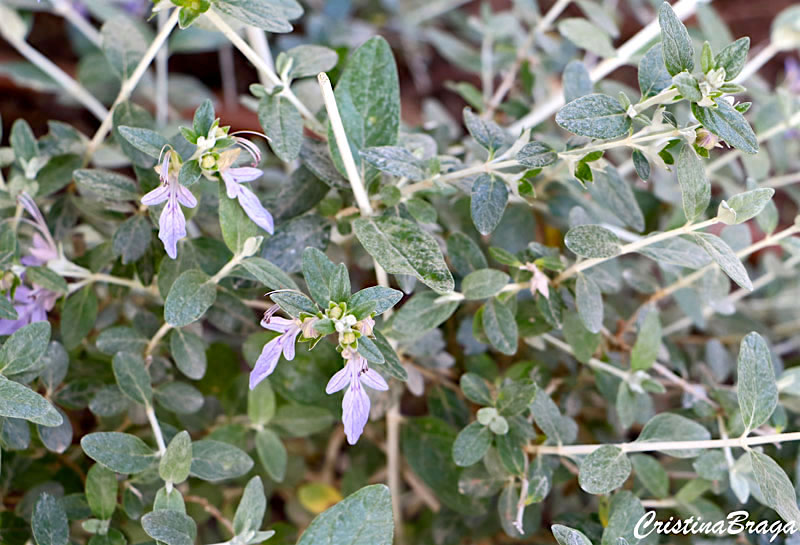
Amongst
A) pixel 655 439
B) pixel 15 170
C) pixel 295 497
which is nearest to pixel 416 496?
pixel 295 497

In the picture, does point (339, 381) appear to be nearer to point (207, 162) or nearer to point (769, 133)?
point (207, 162)

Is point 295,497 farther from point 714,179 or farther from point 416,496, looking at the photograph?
point 714,179

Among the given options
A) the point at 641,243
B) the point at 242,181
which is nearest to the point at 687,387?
the point at 641,243

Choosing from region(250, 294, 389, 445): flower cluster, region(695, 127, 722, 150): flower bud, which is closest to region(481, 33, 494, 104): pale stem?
region(695, 127, 722, 150): flower bud

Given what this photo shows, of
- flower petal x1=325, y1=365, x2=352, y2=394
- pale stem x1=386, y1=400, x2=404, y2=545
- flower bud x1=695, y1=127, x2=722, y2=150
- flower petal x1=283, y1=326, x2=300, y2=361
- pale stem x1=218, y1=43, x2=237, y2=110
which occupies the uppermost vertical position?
flower bud x1=695, y1=127, x2=722, y2=150

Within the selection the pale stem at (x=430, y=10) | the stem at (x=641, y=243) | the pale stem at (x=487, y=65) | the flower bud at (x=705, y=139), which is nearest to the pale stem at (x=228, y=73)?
the pale stem at (x=430, y=10)

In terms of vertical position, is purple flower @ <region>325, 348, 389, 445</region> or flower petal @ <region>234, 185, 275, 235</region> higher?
flower petal @ <region>234, 185, 275, 235</region>

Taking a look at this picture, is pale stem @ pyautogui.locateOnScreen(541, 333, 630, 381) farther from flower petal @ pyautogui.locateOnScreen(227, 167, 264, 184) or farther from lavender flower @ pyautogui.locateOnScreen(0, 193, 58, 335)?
lavender flower @ pyautogui.locateOnScreen(0, 193, 58, 335)

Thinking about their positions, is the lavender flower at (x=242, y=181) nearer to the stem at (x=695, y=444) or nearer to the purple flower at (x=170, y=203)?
the purple flower at (x=170, y=203)
